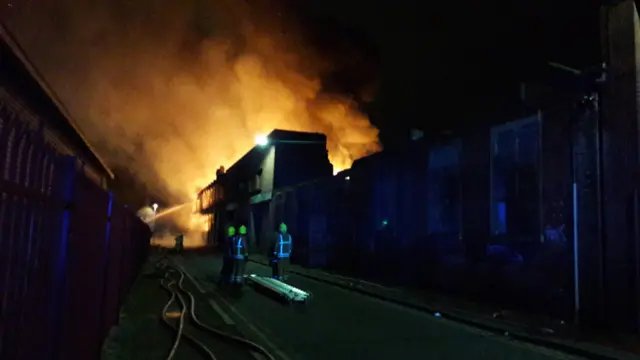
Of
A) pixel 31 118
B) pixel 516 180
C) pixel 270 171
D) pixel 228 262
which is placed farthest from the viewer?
pixel 270 171

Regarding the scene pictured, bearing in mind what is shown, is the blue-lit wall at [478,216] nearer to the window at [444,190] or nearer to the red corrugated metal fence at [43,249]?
the window at [444,190]

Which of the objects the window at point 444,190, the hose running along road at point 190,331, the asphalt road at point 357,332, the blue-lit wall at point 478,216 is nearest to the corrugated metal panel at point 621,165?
the blue-lit wall at point 478,216

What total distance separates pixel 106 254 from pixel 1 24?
2715 millimetres

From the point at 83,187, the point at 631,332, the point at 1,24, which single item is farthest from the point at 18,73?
the point at 631,332

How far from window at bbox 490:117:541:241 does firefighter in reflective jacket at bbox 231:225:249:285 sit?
21.4 ft

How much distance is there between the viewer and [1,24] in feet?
17.9

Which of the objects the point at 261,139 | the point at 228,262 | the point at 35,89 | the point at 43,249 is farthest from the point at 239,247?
the point at 261,139

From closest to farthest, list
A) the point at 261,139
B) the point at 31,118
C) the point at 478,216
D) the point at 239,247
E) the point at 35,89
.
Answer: the point at 35,89
the point at 31,118
the point at 478,216
the point at 239,247
the point at 261,139

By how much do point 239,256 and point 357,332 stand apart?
6455 millimetres

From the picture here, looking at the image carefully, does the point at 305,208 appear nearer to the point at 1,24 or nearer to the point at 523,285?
the point at 523,285

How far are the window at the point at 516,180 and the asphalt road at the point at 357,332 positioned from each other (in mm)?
2845

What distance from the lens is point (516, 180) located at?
36.5ft

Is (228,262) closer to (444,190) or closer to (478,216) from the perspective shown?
(444,190)

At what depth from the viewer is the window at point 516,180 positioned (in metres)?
10.5
